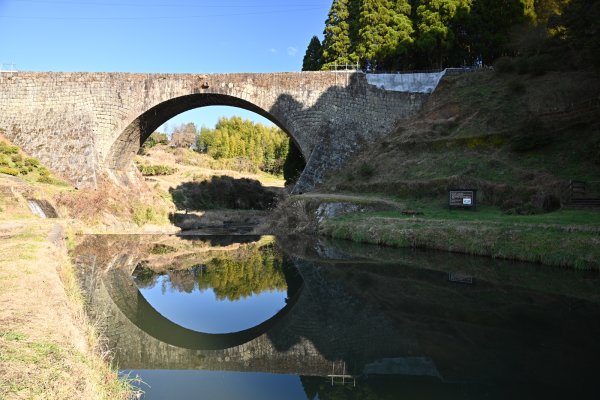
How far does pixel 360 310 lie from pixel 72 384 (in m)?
7.82

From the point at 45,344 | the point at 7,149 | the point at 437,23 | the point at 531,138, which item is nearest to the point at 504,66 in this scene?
the point at 437,23

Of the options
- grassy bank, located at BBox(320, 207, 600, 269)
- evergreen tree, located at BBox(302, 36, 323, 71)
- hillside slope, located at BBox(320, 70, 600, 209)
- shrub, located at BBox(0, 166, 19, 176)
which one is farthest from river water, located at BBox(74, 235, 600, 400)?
evergreen tree, located at BBox(302, 36, 323, 71)

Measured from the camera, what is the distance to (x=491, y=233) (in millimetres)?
18141

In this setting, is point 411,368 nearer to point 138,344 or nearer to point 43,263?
point 138,344

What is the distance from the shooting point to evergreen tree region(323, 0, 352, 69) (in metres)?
44.2

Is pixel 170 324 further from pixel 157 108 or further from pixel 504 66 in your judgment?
pixel 504 66

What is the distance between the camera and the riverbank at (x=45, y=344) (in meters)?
4.45

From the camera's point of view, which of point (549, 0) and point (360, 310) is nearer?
point (360, 310)

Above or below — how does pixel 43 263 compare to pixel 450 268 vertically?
above

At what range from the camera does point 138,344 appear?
9156mm

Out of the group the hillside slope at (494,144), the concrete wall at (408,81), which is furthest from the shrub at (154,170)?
the concrete wall at (408,81)

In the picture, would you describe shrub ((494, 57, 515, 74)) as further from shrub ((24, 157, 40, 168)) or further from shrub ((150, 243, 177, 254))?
shrub ((24, 157, 40, 168))

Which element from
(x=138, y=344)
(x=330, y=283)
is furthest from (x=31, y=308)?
(x=330, y=283)

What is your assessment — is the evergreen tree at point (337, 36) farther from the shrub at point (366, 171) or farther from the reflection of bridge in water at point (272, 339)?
the reflection of bridge in water at point (272, 339)
